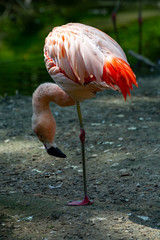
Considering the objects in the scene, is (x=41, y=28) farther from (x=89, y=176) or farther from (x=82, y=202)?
(x=82, y=202)

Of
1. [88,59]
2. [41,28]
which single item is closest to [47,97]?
[88,59]

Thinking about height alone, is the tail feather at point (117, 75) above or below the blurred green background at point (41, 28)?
above

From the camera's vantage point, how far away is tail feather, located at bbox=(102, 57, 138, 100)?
9.59ft

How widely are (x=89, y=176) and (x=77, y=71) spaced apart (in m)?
1.11

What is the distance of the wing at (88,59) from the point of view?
9.67 feet

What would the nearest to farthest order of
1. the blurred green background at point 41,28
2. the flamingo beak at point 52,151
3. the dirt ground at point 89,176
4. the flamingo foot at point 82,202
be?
the dirt ground at point 89,176 < the flamingo foot at point 82,202 < the flamingo beak at point 52,151 < the blurred green background at point 41,28

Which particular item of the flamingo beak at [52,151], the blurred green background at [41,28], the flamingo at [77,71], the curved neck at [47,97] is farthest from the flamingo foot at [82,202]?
the blurred green background at [41,28]

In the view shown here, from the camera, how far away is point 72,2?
49.6 ft

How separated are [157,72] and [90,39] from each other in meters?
4.88

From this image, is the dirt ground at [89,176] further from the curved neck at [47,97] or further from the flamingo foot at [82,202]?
the curved neck at [47,97]

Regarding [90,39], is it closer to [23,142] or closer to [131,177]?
[131,177]

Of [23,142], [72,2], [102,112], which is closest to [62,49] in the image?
[23,142]

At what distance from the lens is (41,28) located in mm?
11688

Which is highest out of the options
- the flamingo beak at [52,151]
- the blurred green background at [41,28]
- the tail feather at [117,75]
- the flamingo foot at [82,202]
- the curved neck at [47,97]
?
the tail feather at [117,75]
